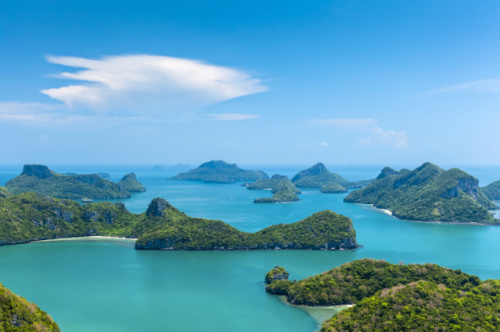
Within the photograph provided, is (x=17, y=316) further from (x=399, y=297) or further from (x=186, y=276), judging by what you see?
(x=399, y=297)

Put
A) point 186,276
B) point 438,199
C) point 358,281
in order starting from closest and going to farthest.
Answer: point 358,281 → point 186,276 → point 438,199

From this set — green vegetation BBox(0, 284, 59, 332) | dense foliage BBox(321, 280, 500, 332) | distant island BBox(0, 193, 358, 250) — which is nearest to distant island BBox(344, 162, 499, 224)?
distant island BBox(0, 193, 358, 250)

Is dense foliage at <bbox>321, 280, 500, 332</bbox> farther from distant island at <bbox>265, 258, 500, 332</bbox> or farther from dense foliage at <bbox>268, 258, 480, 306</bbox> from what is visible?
dense foliage at <bbox>268, 258, 480, 306</bbox>

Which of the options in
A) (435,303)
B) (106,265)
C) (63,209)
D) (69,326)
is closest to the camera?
(435,303)

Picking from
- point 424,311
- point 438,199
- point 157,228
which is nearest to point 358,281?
point 424,311

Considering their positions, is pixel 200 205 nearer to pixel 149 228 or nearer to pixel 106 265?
pixel 149 228

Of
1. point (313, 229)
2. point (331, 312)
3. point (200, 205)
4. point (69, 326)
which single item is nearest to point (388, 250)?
point (313, 229)
